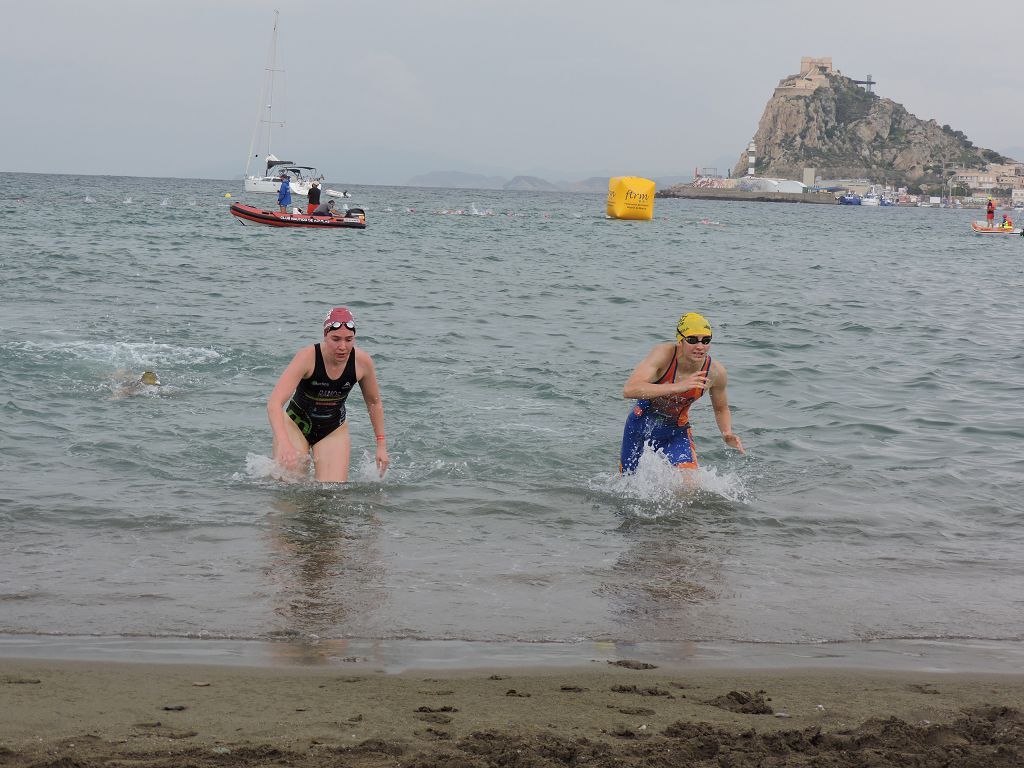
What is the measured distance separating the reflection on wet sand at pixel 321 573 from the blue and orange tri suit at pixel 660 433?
2.21 m

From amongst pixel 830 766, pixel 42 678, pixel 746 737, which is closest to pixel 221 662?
pixel 42 678

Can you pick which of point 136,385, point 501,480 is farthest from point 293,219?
point 501,480

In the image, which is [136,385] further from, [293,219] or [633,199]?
[633,199]

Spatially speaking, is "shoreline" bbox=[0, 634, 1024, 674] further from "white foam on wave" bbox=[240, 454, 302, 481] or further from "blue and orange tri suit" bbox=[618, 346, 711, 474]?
"blue and orange tri suit" bbox=[618, 346, 711, 474]

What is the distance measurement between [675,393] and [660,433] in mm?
1005

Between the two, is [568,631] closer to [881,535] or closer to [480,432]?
[881,535]

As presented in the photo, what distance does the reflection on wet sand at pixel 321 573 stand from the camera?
5.07 meters

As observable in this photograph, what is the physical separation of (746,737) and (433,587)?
250 cm

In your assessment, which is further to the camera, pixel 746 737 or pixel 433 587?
pixel 433 587

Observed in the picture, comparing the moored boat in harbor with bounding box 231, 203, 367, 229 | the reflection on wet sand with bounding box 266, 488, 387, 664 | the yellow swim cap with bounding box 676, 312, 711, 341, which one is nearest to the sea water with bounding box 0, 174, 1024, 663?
the reflection on wet sand with bounding box 266, 488, 387, 664

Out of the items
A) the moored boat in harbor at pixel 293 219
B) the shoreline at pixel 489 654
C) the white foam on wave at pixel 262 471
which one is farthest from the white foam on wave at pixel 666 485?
the moored boat in harbor at pixel 293 219

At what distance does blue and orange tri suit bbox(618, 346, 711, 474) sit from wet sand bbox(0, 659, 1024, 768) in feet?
12.2

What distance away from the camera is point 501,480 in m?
8.84

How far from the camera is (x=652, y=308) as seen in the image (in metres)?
21.7
